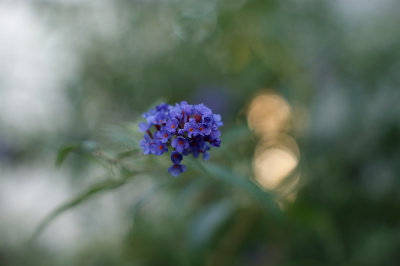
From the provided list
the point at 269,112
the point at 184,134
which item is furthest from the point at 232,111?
the point at 184,134

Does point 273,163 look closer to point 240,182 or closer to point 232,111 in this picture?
point 232,111

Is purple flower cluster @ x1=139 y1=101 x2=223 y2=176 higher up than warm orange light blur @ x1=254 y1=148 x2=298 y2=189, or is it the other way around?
warm orange light blur @ x1=254 y1=148 x2=298 y2=189

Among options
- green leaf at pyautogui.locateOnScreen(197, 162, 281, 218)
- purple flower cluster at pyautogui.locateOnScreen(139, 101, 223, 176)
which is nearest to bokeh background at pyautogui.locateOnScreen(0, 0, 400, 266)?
green leaf at pyautogui.locateOnScreen(197, 162, 281, 218)

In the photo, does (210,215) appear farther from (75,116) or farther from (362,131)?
(75,116)

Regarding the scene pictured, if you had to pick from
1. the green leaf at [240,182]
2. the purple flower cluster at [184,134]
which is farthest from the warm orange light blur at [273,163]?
the purple flower cluster at [184,134]

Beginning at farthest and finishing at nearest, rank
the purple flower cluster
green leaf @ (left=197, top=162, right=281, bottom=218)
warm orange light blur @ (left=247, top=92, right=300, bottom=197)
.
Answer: warm orange light blur @ (left=247, top=92, right=300, bottom=197), green leaf @ (left=197, top=162, right=281, bottom=218), the purple flower cluster

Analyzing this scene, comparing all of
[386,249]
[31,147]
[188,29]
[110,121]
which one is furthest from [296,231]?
[31,147]

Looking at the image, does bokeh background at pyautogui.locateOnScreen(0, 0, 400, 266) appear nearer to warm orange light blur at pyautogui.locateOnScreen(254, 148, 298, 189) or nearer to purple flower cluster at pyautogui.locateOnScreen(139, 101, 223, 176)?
warm orange light blur at pyautogui.locateOnScreen(254, 148, 298, 189)
